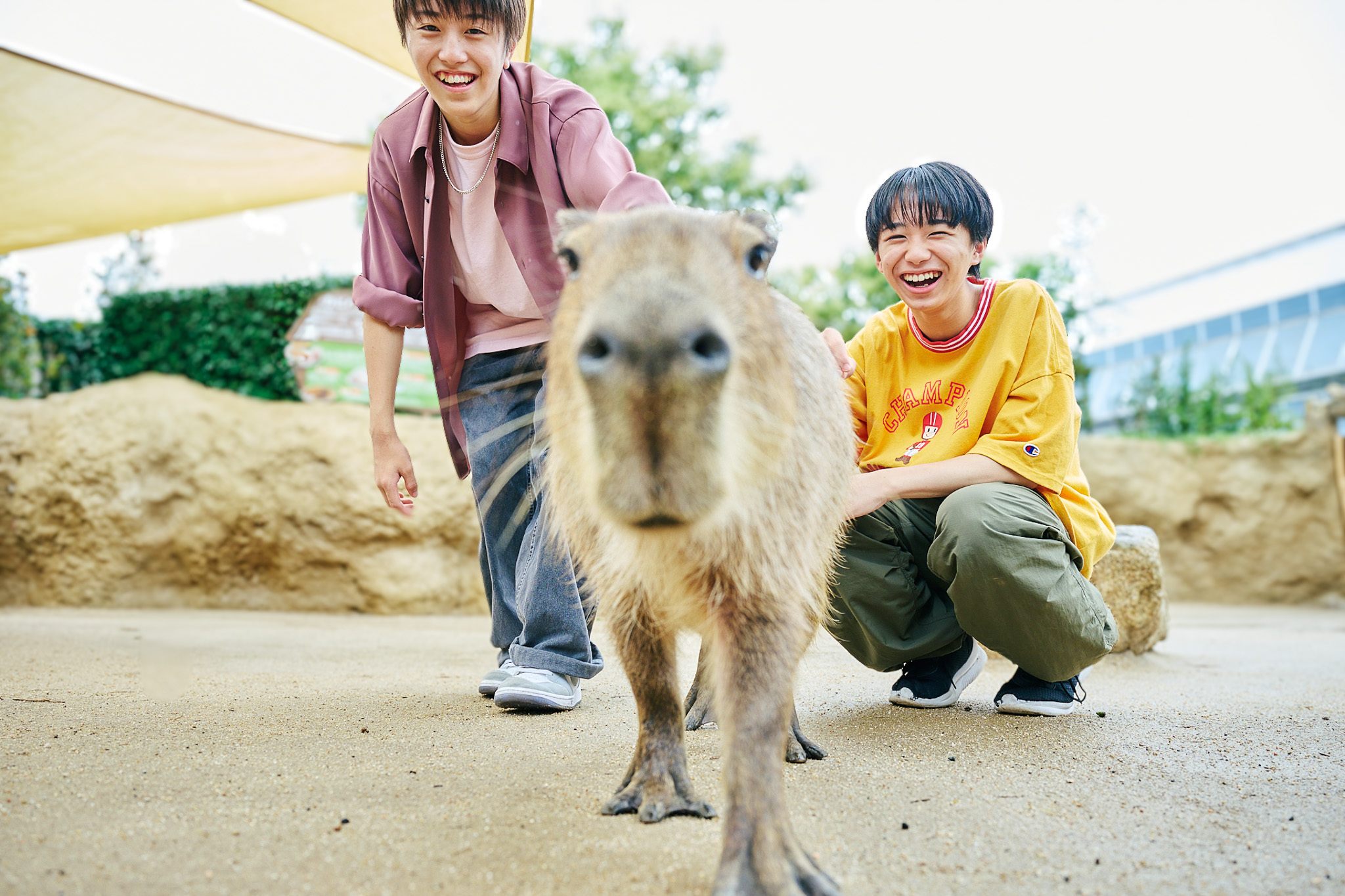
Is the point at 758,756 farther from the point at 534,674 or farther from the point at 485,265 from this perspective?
the point at 485,265

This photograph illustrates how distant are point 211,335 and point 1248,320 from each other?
15777 mm

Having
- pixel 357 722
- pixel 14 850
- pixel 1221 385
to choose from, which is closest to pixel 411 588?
pixel 357 722

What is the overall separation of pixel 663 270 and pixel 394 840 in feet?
3.47

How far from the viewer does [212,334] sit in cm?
740

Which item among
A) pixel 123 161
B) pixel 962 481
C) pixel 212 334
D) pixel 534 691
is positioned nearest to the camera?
pixel 962 481

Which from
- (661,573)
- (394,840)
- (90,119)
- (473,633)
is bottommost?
(473,633)

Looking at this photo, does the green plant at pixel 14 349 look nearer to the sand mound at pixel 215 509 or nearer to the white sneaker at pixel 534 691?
the sand mound at pixel 215 509

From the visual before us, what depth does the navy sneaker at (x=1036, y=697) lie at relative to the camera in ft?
8.41

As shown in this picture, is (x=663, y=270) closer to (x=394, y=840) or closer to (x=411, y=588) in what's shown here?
(x=394, y=840)

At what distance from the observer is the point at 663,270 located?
1.29 m

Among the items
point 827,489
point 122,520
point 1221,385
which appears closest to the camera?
point 827,489

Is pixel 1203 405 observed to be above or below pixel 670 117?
below

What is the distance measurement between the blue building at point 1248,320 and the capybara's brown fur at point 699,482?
467 inches

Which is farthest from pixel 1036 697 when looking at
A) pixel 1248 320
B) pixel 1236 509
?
pixel 1248 320
